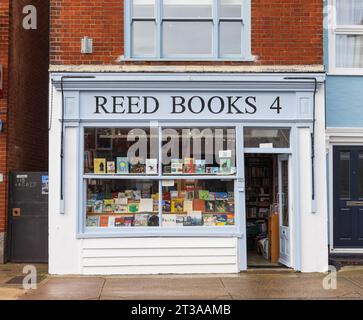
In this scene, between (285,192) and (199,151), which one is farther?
(285,192)

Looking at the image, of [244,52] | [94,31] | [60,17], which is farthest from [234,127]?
[60,17]

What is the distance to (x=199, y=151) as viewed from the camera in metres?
10.7

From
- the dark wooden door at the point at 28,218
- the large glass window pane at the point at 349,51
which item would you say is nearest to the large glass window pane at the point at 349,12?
the large glass window pane at the point at 349,51

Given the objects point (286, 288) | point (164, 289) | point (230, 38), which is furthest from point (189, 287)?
point (230, 38)

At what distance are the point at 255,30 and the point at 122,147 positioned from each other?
344 centimetres

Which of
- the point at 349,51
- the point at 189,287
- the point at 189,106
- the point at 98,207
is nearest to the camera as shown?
the point at 189,287

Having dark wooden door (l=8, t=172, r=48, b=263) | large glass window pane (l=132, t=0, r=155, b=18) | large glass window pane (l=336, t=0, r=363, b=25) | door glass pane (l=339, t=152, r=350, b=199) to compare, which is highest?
large glass window pane (l=336, t=0, r=363, b=25)

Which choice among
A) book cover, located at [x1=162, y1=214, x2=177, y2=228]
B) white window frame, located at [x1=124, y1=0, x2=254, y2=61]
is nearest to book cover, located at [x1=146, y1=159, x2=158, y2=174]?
book cover, located at [x1=162, y1=214, x2=177, y2=228]

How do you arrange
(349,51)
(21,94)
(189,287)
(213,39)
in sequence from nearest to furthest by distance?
(189,287) < (213,39) < (349,51) < (21,94)

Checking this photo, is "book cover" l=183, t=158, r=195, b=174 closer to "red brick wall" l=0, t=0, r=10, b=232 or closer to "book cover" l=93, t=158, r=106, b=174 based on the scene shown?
"book cover" l=93, t=158, r=106, b=174

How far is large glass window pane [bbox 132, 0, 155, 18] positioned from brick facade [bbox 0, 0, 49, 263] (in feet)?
9.33

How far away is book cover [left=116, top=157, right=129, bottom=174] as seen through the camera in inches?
418

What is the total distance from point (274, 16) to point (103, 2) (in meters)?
3.33

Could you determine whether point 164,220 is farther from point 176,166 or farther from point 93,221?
point 93,221
